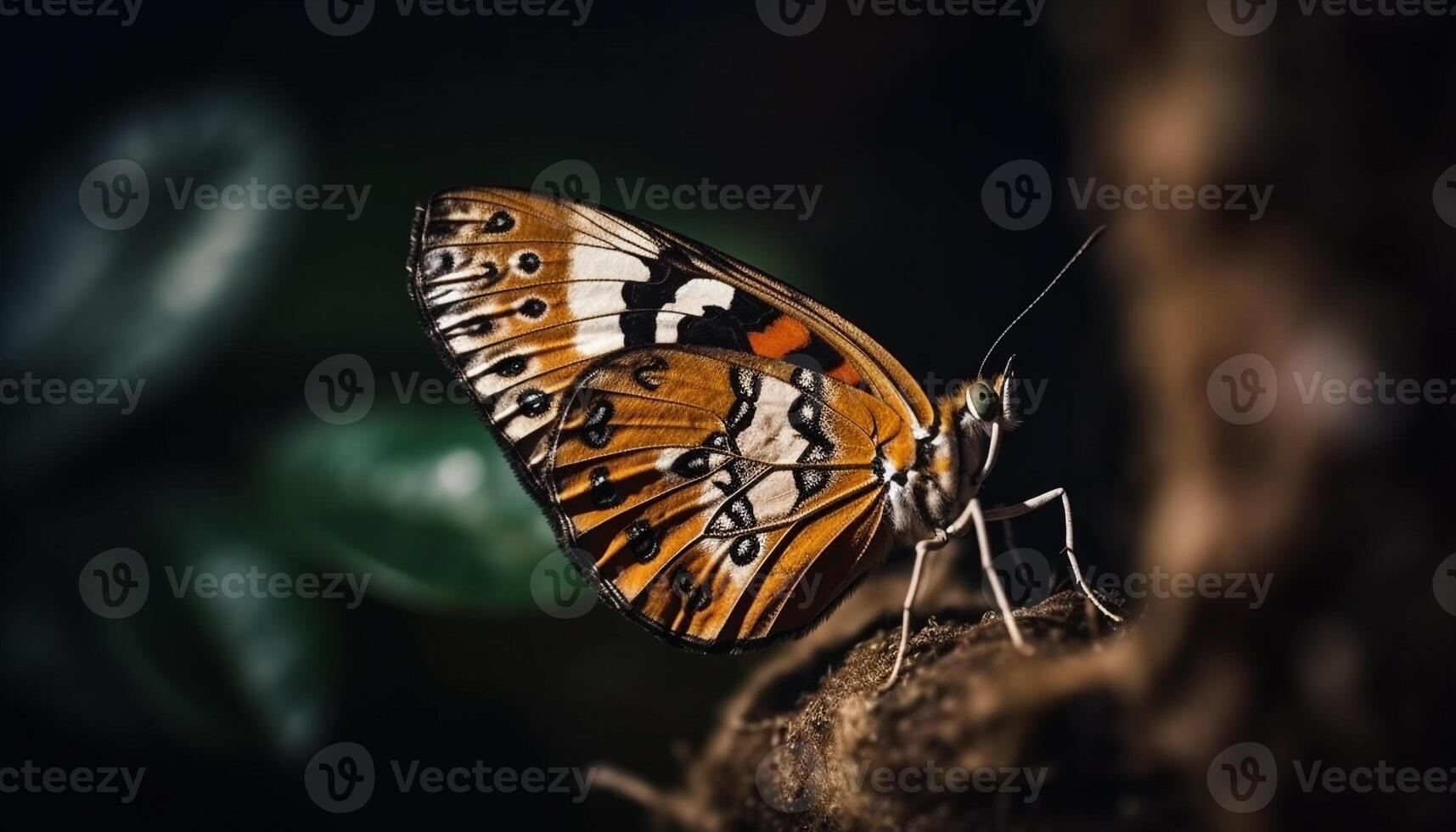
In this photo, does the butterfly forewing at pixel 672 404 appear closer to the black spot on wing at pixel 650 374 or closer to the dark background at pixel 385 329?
the black spot on wing at pixel 650 374

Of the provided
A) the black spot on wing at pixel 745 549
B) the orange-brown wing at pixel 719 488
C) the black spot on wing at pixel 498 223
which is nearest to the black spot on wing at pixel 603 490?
the orange-brown wing at pixel 719 488

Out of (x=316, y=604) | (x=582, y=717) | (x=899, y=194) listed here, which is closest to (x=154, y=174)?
(x=316, y=604)

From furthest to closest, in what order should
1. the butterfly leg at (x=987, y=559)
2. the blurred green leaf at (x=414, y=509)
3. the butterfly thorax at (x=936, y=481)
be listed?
1. the blurred green leaf at (x=414, y=509)
2. the butterfly thorax at (x=936, y=481)
3. the butterfly leg at (x=987, y=559)

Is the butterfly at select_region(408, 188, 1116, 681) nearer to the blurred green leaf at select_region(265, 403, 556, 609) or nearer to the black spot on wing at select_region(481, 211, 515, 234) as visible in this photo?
the black spot on wing at select_region(481, 211, 515, 234)

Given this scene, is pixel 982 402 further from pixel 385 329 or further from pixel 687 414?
pixel 385 329

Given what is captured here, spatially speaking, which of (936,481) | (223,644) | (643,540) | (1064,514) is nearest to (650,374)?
(643,540)

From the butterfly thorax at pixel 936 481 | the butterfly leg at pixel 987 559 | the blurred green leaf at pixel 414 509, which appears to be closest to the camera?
the butterfly leg at pixel 987 559

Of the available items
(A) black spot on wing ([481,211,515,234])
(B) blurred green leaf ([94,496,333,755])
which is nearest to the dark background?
(B) blurred green leaf ([94,496,333,755])
